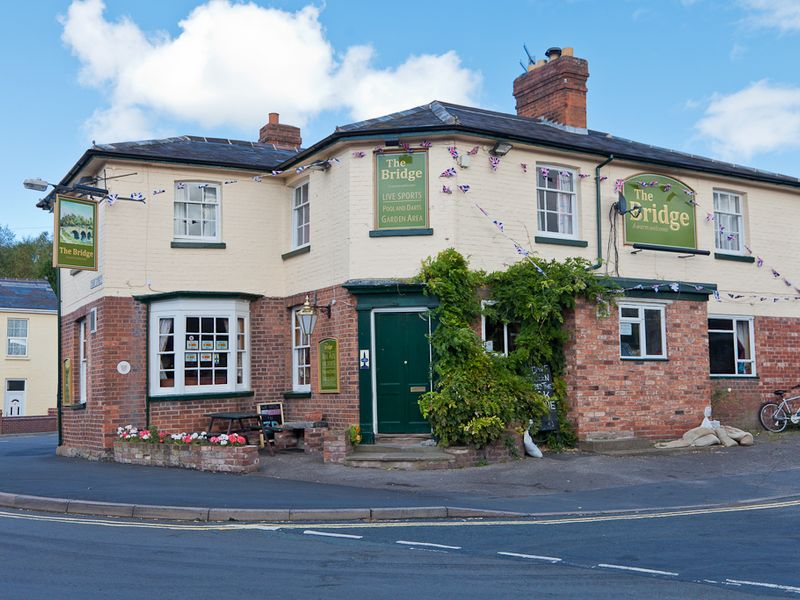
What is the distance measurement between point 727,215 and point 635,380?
17.5 ft

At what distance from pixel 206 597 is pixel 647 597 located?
11.0 ft

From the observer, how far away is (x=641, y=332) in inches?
704

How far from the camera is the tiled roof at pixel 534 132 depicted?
16562mm

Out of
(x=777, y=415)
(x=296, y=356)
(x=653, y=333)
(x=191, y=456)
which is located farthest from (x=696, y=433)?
(x=191, y=456)

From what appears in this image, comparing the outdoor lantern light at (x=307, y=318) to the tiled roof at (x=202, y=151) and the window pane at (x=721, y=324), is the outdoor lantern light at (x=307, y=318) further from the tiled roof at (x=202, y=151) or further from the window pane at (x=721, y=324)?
the window pane at (x=721, y=324)

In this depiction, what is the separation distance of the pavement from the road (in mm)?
529

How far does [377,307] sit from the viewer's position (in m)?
→ 16.5

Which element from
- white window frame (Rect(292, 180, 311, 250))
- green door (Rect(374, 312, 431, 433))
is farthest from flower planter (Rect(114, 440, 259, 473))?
white window frame (Rect(292, 180, 311, 250))

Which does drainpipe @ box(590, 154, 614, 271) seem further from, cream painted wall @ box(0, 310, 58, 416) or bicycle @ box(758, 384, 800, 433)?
cream painted wall @ box(0, 310, 58, 416)

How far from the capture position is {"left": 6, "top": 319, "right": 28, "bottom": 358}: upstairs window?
40.2 metres

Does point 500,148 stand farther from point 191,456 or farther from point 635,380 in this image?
point 191,456

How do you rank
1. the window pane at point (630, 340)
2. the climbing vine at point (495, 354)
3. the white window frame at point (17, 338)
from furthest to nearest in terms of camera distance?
the white window frame at point (17, 338), the window pane at point (630, 340), the climbing vine at point (495, 354)

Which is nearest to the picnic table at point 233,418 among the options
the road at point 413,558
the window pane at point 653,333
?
the road at point 413,558

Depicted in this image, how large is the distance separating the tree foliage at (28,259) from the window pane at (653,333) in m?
48.3
